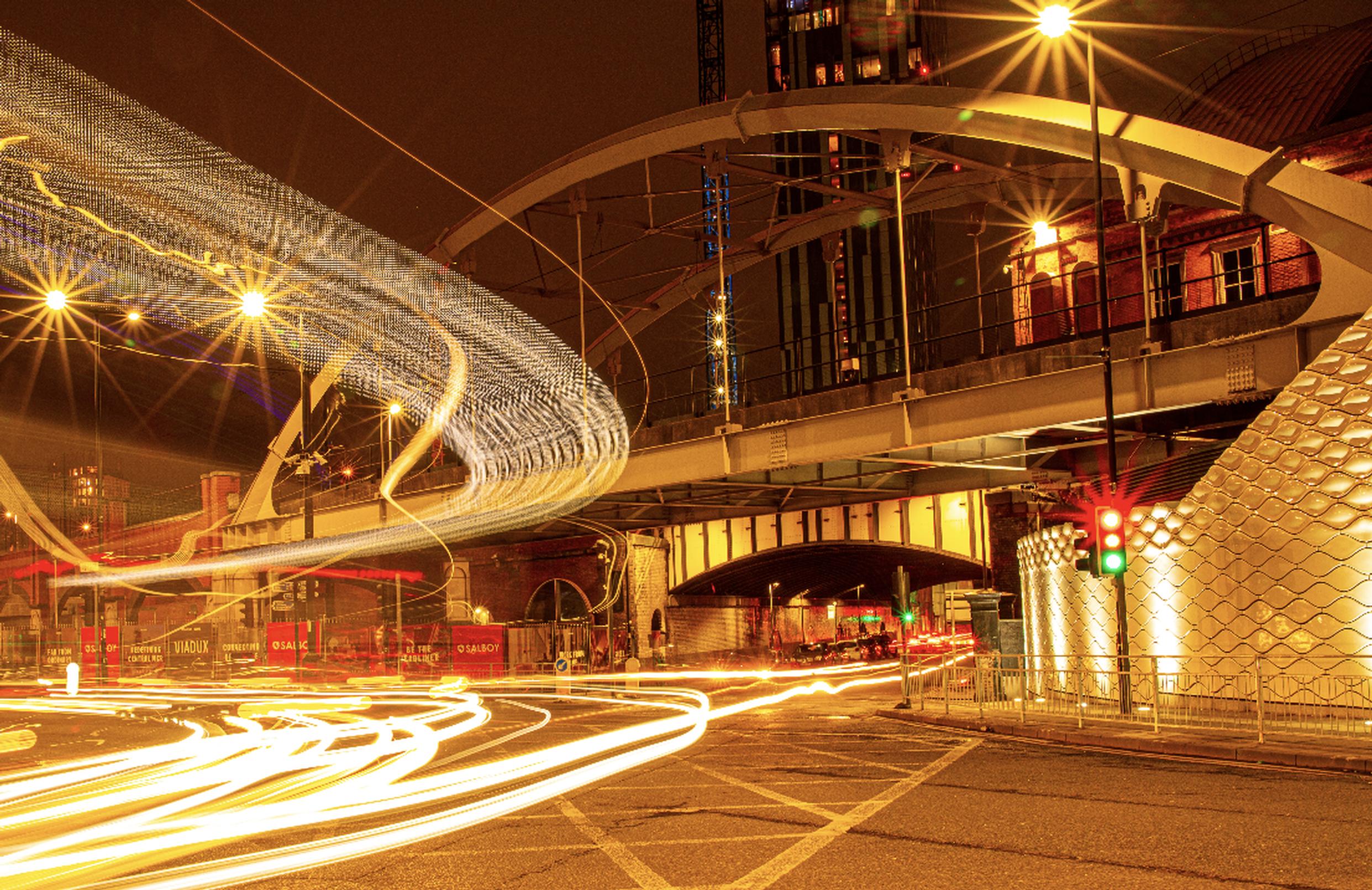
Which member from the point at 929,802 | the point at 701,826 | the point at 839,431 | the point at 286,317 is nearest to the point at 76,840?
the point at 701,826

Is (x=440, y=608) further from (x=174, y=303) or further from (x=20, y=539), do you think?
(x=20, y=539)

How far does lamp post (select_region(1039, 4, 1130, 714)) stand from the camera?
63.5 feet

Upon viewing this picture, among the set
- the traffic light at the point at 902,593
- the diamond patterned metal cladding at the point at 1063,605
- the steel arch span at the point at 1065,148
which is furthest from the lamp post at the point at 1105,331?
the traffic light at the point at 902,593

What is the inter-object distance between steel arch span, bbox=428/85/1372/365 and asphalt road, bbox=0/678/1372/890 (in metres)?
11.6

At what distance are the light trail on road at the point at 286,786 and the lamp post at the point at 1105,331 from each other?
23.9ft

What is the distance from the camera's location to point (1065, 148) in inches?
1032

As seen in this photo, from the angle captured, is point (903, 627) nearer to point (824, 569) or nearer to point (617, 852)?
point (617, 852)

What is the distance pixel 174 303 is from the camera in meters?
37.6

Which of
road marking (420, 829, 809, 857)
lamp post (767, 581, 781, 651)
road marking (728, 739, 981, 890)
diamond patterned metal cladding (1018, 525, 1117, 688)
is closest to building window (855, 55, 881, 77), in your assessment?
lamp post (767, 581, 781, 651)

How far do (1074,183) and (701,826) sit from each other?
29.6m

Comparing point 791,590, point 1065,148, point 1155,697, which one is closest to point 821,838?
point 1155,697

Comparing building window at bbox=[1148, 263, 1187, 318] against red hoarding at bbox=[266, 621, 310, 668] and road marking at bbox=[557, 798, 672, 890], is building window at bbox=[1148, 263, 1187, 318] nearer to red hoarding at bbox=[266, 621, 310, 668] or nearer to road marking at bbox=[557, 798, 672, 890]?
red hoarding at bbox=[266, 621, 310, 668]

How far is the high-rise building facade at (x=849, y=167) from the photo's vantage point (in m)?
123

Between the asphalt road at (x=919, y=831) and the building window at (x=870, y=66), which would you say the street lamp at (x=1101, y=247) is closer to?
the asphalt road at (x=919, y=831)
